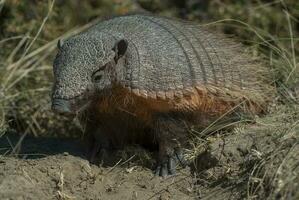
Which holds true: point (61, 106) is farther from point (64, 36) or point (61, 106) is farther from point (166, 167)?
point (64, 36)

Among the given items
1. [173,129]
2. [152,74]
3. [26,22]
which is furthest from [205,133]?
[26,22]

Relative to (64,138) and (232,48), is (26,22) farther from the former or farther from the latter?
(232,48)

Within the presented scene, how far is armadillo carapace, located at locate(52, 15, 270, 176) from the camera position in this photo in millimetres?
4793

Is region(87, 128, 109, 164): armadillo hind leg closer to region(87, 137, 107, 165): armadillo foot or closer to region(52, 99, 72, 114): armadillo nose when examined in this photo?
region(87, 137, 107, 165): armadillo foot

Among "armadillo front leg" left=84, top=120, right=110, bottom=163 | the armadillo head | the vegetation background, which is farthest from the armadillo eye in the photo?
the vegetation background

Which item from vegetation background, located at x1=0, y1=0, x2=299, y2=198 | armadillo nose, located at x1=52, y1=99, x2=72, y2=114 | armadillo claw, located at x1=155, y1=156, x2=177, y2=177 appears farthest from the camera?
vegetation background, located at x1=0, y1=0, x2=299, y2=198

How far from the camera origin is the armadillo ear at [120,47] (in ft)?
15.9

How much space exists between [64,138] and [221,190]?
94.5 inches

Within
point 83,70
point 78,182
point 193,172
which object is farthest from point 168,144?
point 83,70

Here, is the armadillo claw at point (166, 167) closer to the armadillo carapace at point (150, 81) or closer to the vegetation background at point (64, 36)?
the armadillo carapace at point (150, 81)

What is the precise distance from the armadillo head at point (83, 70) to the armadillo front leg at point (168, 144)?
1.73 ft

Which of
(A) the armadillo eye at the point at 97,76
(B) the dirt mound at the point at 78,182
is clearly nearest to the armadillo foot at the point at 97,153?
(B) the dirt mound at the point at 78,182

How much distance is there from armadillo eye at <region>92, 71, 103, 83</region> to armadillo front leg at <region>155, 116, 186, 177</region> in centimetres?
55

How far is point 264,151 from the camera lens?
4.57m
